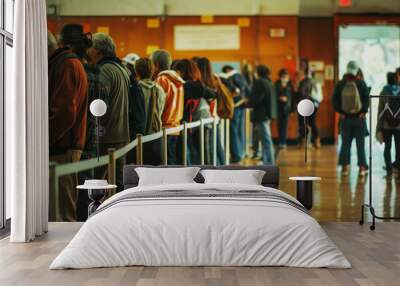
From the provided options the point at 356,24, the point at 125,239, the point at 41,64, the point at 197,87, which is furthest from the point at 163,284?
the point at 356,24

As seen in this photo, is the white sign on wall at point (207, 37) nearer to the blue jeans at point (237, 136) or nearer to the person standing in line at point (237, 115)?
the person standing in line at point (237, 115)

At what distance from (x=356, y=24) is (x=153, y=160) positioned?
9.62ft

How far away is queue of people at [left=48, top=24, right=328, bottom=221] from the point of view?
8320 millimetres

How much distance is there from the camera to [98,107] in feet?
25.8

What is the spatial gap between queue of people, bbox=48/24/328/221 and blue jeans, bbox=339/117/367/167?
1.25 feet

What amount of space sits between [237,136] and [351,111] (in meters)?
1.39

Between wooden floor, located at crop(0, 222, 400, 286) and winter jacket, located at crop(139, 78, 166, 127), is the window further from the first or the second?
winter jacket, located at crop(139, 78, 166, 127)

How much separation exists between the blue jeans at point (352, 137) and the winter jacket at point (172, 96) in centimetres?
197

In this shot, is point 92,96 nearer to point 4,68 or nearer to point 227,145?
point 4,68

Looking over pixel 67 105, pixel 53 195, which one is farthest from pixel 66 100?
pixel 53 195

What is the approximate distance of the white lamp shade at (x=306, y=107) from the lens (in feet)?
25.9

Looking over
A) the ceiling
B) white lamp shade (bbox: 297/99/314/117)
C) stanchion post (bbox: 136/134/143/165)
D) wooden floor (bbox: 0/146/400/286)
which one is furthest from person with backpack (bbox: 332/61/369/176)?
stanchion post (bbox: 136/134/143/165)

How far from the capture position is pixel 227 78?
27.3 feet

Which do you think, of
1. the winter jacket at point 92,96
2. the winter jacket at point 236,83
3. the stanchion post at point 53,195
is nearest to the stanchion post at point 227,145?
the winter jacket at point 236,83
